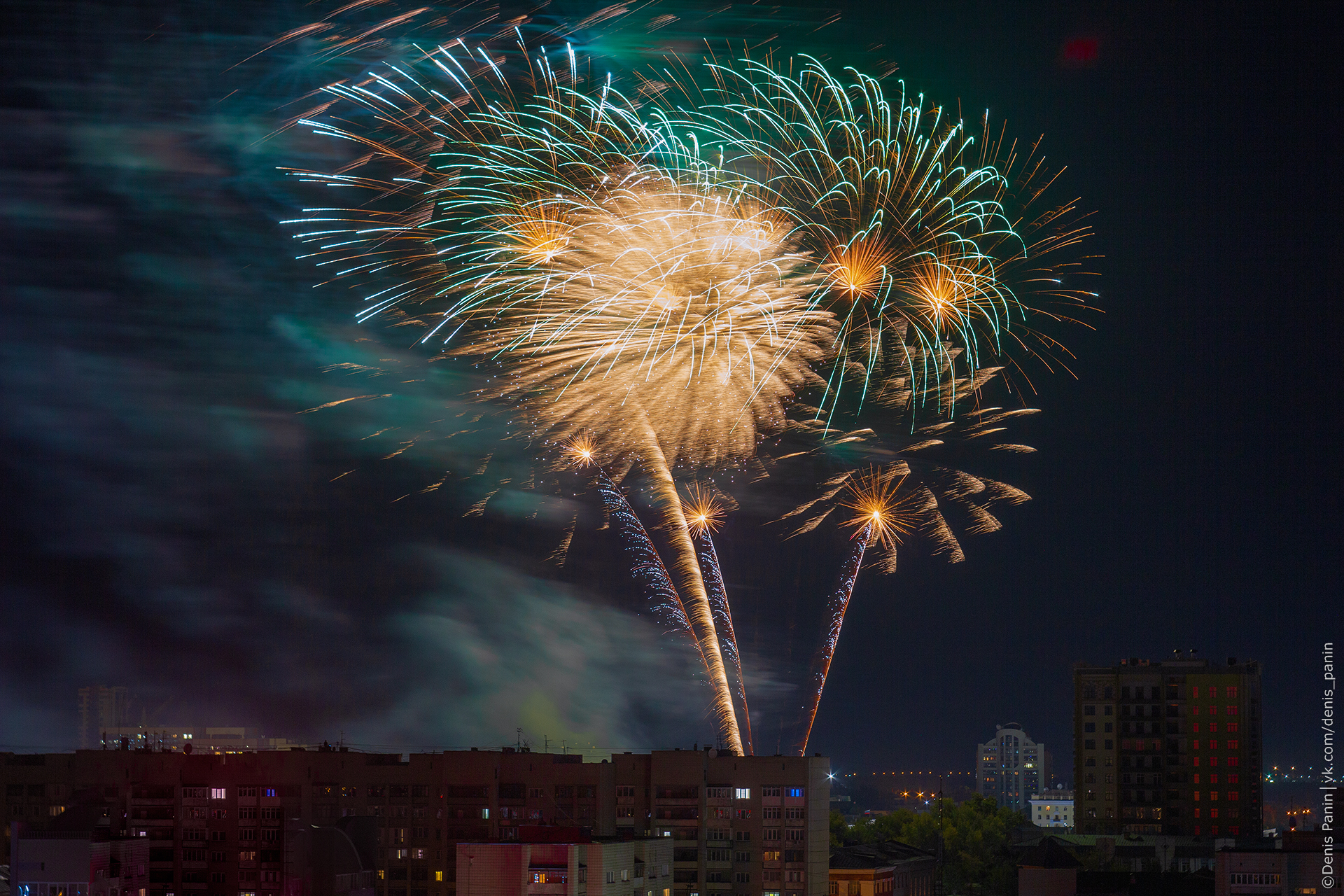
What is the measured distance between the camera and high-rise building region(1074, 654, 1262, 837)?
69.2 metres

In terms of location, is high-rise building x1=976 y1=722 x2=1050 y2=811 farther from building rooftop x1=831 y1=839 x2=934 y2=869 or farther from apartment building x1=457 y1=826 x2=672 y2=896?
apartment building x1=457 y1=826 x2=672 y2=896

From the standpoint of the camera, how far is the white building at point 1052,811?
395 feet

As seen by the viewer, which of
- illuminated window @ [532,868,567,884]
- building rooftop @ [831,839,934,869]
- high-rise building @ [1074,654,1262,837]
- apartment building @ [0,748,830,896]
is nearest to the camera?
illuminated window @ [532,868,567,884]

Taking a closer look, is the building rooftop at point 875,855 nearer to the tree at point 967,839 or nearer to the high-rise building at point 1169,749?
the tree at point 967,839

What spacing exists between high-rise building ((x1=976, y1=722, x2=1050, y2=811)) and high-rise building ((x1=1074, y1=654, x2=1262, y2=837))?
249ft

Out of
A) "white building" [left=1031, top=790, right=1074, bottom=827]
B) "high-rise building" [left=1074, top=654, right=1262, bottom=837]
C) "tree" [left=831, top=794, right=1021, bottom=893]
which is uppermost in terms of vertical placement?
"high-rise building" [left=1074, top=654, right=1262, bottom=837]

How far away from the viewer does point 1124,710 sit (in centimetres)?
7219

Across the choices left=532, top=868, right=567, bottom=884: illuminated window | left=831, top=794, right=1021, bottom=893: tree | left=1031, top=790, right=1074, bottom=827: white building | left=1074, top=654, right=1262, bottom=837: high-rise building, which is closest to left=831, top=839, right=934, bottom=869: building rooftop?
left=831, top=794, right=1021, bottom=893: tree

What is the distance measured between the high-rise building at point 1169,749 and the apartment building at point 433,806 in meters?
31.0

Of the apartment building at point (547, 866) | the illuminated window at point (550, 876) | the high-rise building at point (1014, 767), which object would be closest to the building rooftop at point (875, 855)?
the apartment building at point (547, 866)

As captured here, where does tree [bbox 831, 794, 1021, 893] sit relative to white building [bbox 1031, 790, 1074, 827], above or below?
above

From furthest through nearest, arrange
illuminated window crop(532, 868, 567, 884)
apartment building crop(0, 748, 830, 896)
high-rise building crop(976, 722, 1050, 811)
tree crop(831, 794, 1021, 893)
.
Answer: high-rise building crop(976, 722, 1050, 811) → tree crop(831, 794, 1021, 893) → apartment building crop(0, 748, 830, 896) → illuminated window crop(532, 868, 567, 884)

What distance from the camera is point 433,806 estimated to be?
4588 cm

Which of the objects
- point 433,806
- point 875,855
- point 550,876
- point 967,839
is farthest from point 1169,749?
point 550,876
